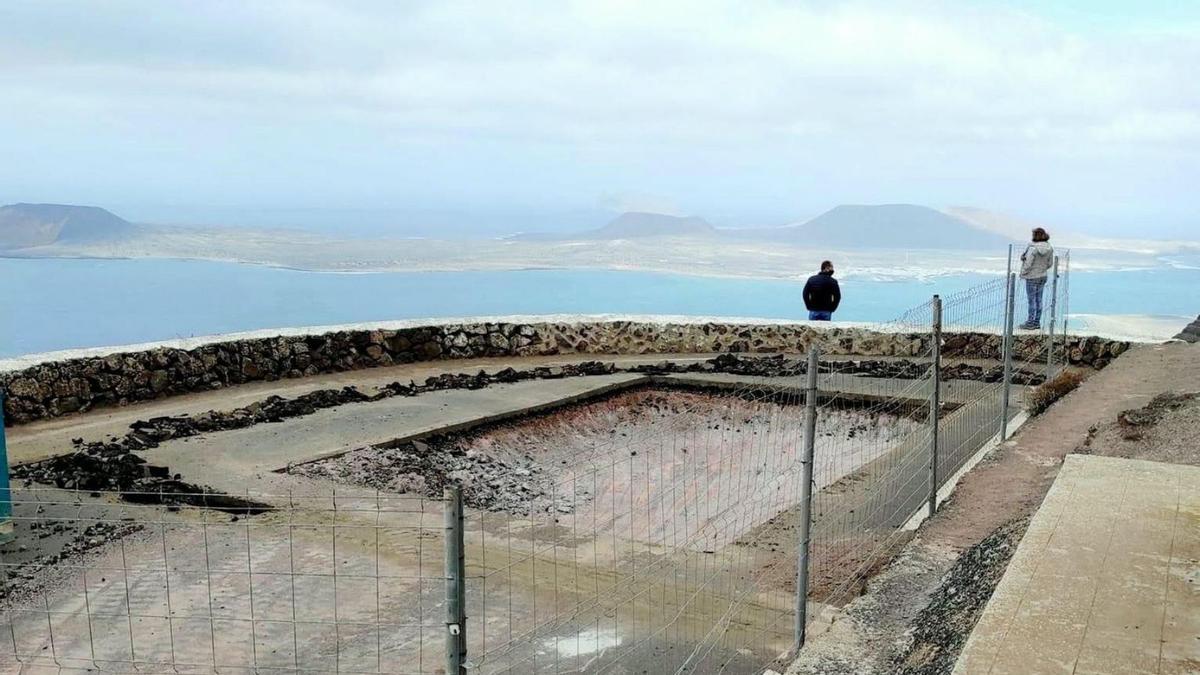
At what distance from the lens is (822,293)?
1608 centimetres

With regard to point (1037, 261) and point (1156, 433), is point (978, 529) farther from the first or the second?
point (1037, 261)

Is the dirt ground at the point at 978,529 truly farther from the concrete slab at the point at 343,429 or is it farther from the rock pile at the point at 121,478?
the concrete slab at the point at 343,429

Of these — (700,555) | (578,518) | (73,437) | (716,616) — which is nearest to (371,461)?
(578,518)

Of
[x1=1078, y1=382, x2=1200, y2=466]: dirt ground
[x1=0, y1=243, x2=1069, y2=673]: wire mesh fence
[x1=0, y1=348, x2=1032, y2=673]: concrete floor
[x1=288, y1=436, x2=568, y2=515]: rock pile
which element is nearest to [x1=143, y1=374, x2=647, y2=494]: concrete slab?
[x1=0, y1=348, x2=1032, y2=673]: concrete floor

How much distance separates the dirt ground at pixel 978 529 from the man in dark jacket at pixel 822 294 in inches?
164

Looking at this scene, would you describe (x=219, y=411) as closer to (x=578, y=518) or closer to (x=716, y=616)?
(x=578, y=518)

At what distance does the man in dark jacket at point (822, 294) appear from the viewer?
16016 millimetres

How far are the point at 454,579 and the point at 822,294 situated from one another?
13516 mm

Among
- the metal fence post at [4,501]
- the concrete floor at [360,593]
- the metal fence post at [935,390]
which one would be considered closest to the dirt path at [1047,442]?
the metal fence post at [935,390]

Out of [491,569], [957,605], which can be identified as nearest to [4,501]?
[491,569]

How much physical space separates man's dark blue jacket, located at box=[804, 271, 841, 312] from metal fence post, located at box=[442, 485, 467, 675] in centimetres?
1337

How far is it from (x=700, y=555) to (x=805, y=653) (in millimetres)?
2293

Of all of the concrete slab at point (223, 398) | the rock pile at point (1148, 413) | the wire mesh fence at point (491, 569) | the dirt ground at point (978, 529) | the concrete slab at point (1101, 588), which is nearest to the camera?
the concrete slab at point (1101, 588)

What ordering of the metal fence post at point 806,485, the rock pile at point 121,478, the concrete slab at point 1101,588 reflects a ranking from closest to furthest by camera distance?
1. the concrete slab at point 1101,588
2. the metal fence post at point 806,485
3. the rock pile at point 121,478
